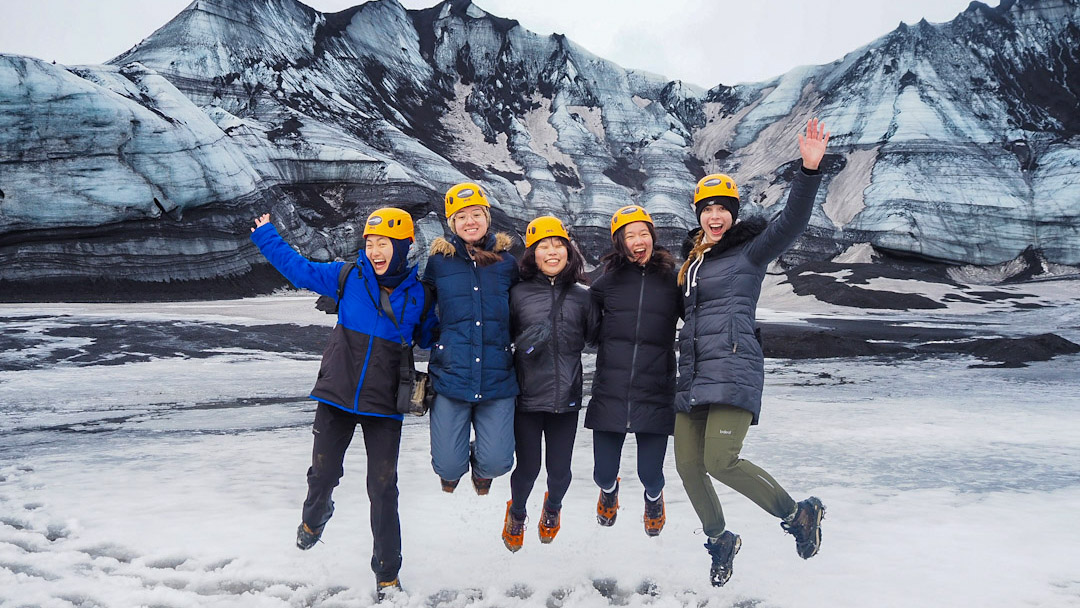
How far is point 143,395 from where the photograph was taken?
27.7 ft

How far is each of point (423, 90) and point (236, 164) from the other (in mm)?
27251

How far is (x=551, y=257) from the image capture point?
368 cm

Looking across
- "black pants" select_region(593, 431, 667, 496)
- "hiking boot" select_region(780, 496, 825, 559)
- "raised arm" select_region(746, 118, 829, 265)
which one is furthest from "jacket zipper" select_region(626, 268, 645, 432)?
"hiking boot" select_region(780, 496, 825, 559)

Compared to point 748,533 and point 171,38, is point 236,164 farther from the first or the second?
point 748,533

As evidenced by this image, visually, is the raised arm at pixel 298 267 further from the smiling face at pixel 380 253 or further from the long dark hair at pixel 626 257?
the long dark hair at pixel 626 257

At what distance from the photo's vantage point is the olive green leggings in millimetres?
3174

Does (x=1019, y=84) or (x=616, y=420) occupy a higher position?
(x=1019, y=84)

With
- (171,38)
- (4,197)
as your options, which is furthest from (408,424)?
(171,38)

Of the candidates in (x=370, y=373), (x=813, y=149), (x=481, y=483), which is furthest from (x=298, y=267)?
(x=813, y=149)

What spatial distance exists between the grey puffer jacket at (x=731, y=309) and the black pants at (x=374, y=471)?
5.07 ft

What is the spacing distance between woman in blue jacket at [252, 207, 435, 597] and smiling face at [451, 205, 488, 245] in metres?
0.33

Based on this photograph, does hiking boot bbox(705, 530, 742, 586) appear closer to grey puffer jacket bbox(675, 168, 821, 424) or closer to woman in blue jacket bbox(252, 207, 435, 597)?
grey puffer jacket bbox(675, 168, 821, 424)

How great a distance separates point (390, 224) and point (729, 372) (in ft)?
6.33

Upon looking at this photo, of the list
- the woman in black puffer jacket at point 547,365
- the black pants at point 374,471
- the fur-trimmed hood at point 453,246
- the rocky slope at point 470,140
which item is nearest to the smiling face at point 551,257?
the woman in black puffer jacket at point 547,365
